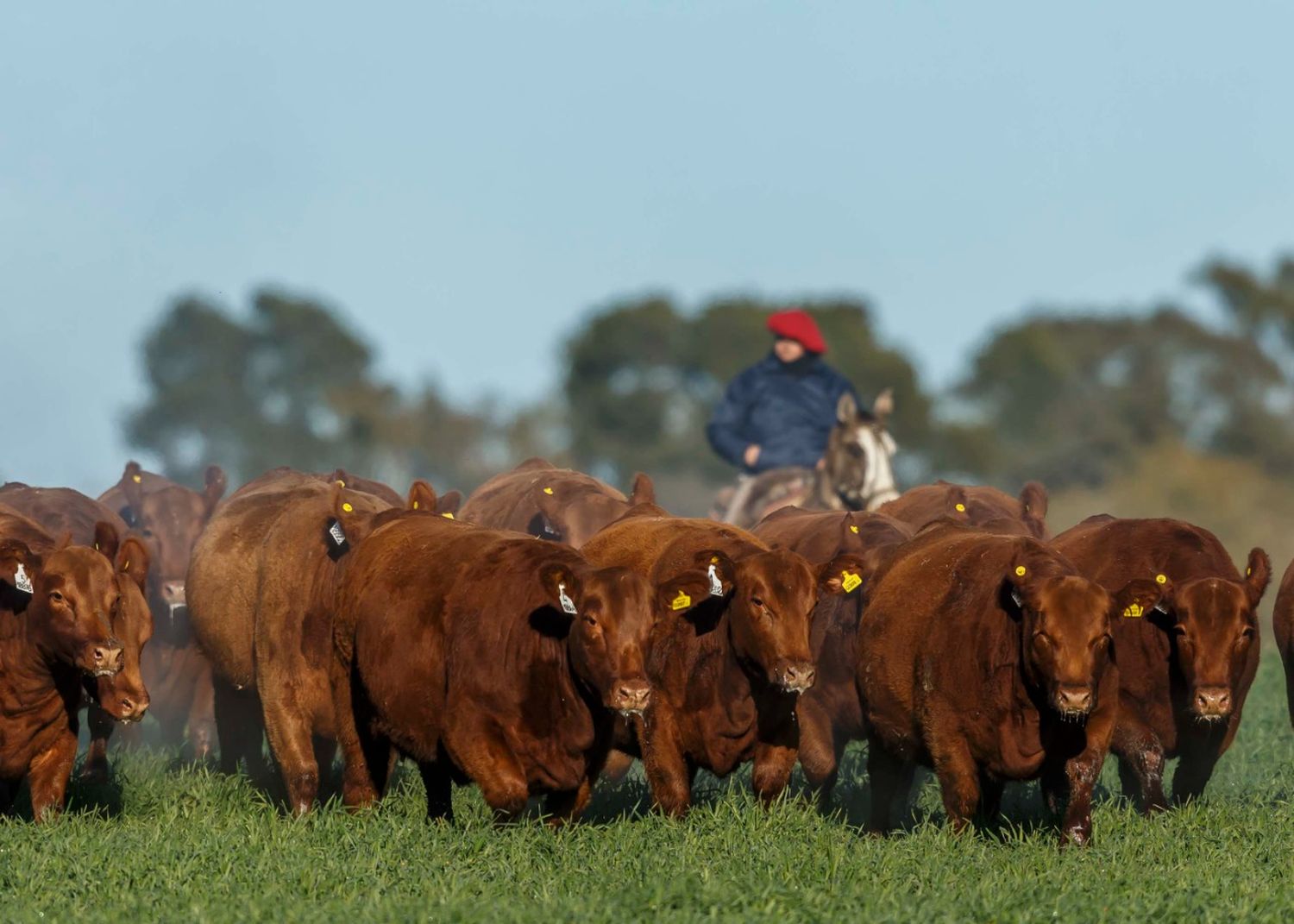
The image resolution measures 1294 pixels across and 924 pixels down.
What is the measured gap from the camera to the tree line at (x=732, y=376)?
2527 inches

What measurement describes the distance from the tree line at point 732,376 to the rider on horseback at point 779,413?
4112 centimetres

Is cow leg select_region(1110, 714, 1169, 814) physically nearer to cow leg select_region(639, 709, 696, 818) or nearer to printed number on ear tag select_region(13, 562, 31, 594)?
cow leg select_region(639, 709, 696, 818)

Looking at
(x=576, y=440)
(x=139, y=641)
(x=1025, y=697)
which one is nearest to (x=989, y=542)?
(x=1025, y=697)

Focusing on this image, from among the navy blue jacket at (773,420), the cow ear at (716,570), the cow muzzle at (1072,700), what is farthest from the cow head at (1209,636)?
the navy blue jacket at (773,420)

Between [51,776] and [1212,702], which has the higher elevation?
[1212,702]

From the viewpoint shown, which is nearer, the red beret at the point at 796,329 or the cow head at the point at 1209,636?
the cow head at the point at 1209,636

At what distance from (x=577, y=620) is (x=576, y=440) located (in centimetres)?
5515

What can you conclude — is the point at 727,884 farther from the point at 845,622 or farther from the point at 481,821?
the point at 845,622

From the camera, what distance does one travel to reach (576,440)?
65188mm

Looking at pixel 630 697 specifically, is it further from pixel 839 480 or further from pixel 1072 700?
pixel 839 480

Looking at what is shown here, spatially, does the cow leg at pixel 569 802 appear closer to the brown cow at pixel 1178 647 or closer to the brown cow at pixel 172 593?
the brown cow at pixel 1178 647

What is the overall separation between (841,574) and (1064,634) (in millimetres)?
1552

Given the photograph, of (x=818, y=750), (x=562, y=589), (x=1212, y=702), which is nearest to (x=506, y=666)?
(x=562, y=589)

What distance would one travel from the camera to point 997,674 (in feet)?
34.4
